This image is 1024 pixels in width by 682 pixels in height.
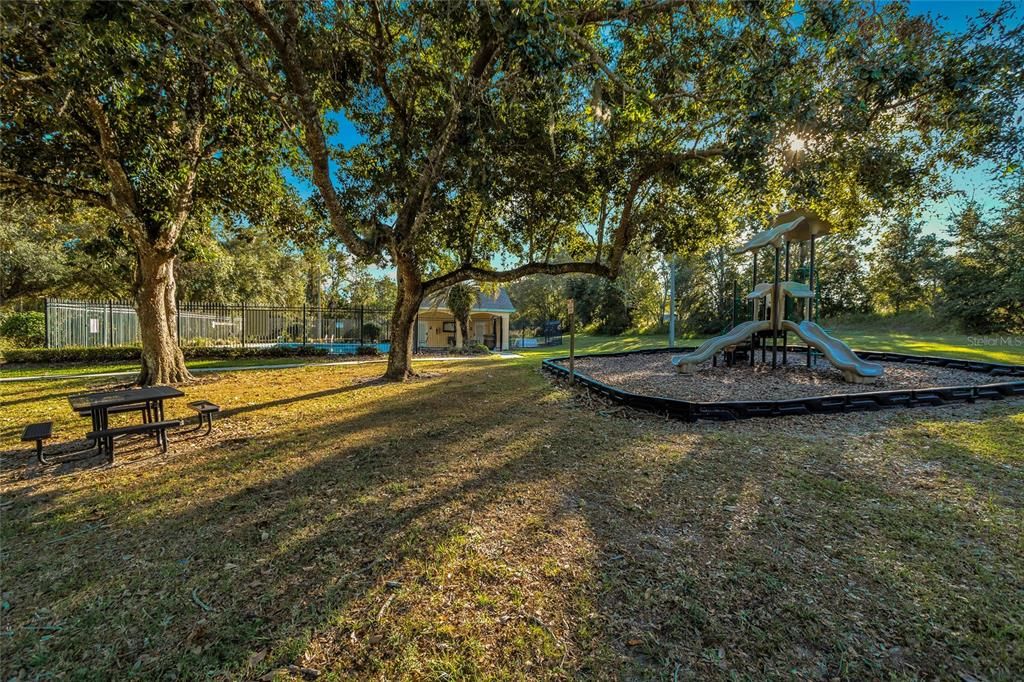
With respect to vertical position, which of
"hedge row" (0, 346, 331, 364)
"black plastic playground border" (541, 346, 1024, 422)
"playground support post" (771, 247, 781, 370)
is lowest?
"black plastic playground border" (541, 346, 1024, 422)

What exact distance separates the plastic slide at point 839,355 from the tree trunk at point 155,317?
1522 centimetres

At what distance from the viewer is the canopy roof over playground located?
9562 millimetres

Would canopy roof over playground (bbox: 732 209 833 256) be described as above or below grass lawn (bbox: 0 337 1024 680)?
above

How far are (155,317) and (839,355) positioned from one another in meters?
15.8

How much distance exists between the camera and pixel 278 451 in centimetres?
501

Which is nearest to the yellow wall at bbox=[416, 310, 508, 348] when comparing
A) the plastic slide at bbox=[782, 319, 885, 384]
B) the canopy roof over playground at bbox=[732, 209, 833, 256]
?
the canopy roof over playground at bbox=[732, 209, 833, 256]

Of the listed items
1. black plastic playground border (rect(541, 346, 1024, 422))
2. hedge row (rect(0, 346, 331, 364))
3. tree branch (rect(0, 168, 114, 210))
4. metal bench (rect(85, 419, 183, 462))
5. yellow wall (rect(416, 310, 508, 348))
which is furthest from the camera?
yellow wall (rect(416, 310, 508, 348))

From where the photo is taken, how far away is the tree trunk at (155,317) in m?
9.39

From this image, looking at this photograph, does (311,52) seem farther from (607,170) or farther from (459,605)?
(459,605)

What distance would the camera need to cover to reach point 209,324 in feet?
65.3

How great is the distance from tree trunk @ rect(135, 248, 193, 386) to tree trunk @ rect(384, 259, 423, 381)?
17.0 ft

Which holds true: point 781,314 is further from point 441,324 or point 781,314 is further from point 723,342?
point 441,324

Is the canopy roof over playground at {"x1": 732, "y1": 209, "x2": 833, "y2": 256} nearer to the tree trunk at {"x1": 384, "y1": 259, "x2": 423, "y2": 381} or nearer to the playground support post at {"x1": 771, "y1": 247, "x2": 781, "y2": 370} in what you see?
the playground support post at {"x1": 771, "y1": 247, "x2": 781, "y2": 370}

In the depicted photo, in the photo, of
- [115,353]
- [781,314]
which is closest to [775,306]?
[781,314]
